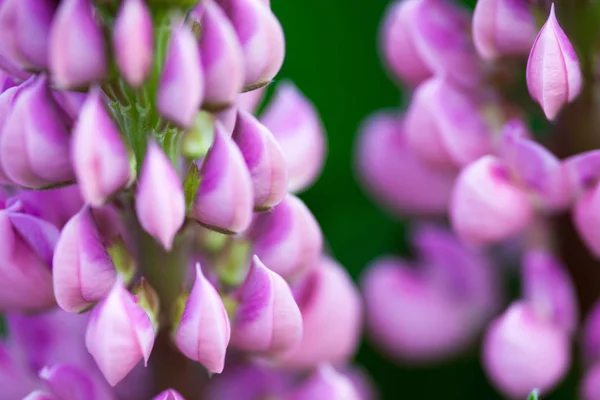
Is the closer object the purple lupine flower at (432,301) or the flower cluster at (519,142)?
the flower cluster at (519,142)

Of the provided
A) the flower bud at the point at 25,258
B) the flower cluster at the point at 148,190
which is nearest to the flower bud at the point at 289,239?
the flower cluster at the point at 148,190

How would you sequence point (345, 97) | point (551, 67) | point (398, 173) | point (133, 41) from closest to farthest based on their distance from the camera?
point (133, 41) → point (551, 67) → point (398, 173) → point (345, 97)

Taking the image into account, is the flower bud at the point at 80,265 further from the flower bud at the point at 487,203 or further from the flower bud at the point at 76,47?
the flower bud at the point at 487,203

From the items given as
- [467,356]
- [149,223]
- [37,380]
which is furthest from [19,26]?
[467,356]

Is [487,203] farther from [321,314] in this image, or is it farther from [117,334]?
[117,334]

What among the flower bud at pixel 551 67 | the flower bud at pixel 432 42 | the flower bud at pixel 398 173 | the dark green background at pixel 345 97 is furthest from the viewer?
the dark green background at pixel 345 97

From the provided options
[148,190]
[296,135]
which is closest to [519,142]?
[296,135]

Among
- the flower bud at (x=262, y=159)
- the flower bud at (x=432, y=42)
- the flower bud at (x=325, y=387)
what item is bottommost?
the flower bud at (x=325, y=387)

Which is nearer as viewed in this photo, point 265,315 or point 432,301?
point 265,315
